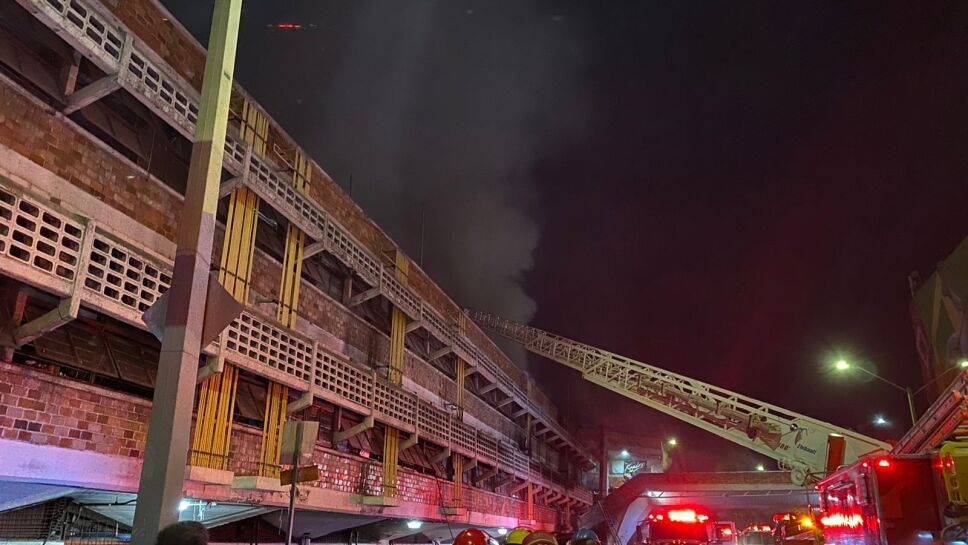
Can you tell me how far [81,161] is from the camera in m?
9.45

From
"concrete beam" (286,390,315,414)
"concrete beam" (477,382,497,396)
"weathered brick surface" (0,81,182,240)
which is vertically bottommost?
"concrete beam" (286,390,315,414)

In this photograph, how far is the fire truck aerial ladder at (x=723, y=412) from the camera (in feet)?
89.9

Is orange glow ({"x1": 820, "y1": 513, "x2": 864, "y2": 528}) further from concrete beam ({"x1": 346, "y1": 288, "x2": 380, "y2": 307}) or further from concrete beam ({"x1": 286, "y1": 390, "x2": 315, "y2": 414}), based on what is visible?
concrete beam ({"x1": 346, "y1": 288, "x2": 380, "y2": 307})

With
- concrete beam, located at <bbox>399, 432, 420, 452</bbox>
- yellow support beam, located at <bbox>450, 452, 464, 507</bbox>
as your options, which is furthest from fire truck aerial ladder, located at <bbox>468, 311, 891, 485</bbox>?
concrete beam, located at <bbox>399, 432, 420, 452</bbox>

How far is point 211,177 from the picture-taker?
22.2 feet

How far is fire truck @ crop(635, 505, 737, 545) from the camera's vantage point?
17.6 m

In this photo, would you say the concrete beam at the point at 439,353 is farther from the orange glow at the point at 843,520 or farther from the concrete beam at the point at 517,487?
the orange glow at the point at 843,520

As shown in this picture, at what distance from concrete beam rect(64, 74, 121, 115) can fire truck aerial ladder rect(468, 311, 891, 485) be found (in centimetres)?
2343

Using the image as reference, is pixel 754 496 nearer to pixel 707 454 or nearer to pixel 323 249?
pixel 707 454

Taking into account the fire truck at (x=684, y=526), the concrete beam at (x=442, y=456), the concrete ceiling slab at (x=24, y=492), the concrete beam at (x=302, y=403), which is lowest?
the fire truck at (x=684, y=526)

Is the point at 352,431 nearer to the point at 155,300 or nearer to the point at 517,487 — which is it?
the point at 155,300

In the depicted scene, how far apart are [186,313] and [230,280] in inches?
247

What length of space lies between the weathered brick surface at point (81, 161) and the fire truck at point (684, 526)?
13.9 metres

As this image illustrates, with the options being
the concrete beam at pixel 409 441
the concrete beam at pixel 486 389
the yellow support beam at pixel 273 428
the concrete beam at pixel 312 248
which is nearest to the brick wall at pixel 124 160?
the concrete beam at pixel 312 248
